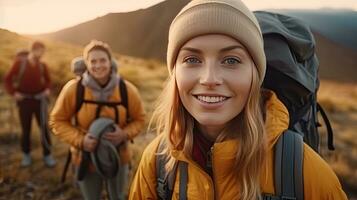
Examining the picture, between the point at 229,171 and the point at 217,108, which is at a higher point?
the point at 217,108

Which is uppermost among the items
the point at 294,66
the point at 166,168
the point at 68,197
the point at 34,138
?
the point at 294,66

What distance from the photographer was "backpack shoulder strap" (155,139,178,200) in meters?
1.40

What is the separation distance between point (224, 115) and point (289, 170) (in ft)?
0.83

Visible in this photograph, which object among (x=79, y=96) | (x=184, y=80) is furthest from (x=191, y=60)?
(x=79, y=96)

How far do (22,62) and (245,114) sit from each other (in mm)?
4092

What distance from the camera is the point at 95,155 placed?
3311mm

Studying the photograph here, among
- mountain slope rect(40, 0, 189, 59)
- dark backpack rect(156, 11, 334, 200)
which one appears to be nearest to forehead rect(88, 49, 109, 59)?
dark backpack rect(156, 11, 334, 200)

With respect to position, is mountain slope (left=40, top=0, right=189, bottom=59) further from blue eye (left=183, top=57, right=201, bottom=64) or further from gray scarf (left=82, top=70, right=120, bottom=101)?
blue eye (left=183, top=57, right=201, bottom=64)

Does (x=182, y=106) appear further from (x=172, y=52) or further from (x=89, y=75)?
(x=89, y=75)

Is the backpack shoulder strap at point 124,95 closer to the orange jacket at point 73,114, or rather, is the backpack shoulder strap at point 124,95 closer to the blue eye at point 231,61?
the orange jacket at point 73,114

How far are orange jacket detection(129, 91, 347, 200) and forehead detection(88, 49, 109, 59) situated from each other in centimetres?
215

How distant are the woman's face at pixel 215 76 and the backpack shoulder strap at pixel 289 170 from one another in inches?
7.4

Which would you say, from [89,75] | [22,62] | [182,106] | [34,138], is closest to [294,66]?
[182,106]

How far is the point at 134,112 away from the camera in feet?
11.3
